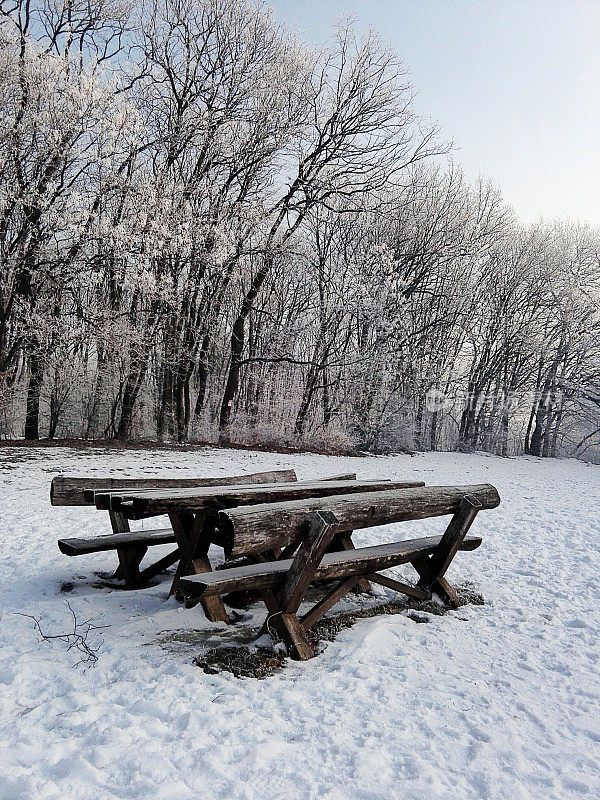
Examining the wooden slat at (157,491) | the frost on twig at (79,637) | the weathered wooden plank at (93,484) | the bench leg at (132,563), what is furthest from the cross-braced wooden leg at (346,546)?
the frost on twig at (79,637)

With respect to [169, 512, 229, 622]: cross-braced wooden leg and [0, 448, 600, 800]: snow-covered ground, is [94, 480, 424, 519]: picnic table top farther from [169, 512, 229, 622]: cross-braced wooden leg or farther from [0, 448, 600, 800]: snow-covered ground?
[0, 448, 600, 800]: snow-covered ground

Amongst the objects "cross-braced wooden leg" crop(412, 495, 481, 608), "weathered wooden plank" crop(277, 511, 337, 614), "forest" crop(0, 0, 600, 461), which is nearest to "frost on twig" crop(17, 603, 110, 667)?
"weathered wooden plank" crop(277, 511, 337, 614)

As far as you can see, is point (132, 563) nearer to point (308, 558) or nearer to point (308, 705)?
point (308, 558)

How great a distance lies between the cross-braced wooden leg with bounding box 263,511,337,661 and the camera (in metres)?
3.59

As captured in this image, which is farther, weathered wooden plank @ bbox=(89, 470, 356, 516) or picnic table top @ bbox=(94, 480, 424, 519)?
weathered wooden plank @ bbox=(89, 470, 356, 516)

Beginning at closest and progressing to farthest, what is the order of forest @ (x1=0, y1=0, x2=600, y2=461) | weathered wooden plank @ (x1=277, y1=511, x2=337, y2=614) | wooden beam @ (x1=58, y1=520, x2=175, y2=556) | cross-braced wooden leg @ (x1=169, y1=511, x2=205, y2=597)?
weathered wooden plank @ (x1=277, y1=511, x2=337, y2=614)
cross-braced wooden leg @ (x1=169, y1=511, x2=205, y2=597)
wooden beam @ (x1=58, y1=520, x2=175, y2=556)
forest @ (x1=0, y1=0, x2=600, y2=461)

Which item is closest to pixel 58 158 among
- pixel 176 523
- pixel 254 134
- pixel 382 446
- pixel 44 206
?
pixel 44 206

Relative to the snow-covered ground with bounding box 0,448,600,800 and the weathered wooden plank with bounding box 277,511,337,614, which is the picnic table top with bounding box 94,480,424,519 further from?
the snow-covered ground with bounding box 0,448,600,800

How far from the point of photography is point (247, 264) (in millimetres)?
22906

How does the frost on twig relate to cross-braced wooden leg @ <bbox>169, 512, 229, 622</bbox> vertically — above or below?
below

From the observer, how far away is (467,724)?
2938 millimetres

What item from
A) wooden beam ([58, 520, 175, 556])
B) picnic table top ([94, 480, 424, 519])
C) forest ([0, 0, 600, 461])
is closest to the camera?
picnic table top ([94, 480, 424, 519])

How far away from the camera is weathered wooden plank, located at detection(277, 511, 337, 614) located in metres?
3.59

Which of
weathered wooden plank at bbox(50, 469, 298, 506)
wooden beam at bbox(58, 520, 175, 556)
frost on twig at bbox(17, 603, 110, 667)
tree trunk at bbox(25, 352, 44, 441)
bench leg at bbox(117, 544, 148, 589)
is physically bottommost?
frost on twig at bbox(17, 603, 110, 667)
